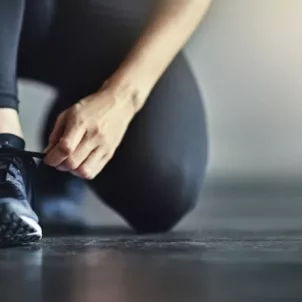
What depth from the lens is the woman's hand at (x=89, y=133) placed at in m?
0.89

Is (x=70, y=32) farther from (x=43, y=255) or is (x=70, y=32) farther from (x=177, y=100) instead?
(x=43, y=255)

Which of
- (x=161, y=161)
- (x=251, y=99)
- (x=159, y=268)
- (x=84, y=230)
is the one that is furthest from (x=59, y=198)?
(x=159, y=268)

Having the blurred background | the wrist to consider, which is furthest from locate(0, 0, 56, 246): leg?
the blurred background

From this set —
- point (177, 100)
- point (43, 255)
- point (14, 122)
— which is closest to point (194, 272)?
point (43, 255)

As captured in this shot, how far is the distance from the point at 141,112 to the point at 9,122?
0.25 metres

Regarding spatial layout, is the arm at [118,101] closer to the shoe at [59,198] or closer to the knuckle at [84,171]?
the knuckle at [84,171]

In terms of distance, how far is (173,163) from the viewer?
43.7 inches

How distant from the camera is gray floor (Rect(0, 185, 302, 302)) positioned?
0.60 m

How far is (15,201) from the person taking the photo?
0.82m

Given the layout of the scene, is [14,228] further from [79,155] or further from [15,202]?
[79,155]

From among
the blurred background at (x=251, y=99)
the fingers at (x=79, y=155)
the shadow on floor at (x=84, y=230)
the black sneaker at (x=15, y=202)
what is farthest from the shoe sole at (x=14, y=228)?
the blurred background at (x=251, y=99)

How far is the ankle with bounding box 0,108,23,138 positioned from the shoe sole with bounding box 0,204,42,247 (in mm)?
132

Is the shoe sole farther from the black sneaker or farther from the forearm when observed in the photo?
the forearm

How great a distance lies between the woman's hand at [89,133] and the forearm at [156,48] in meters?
0.03
